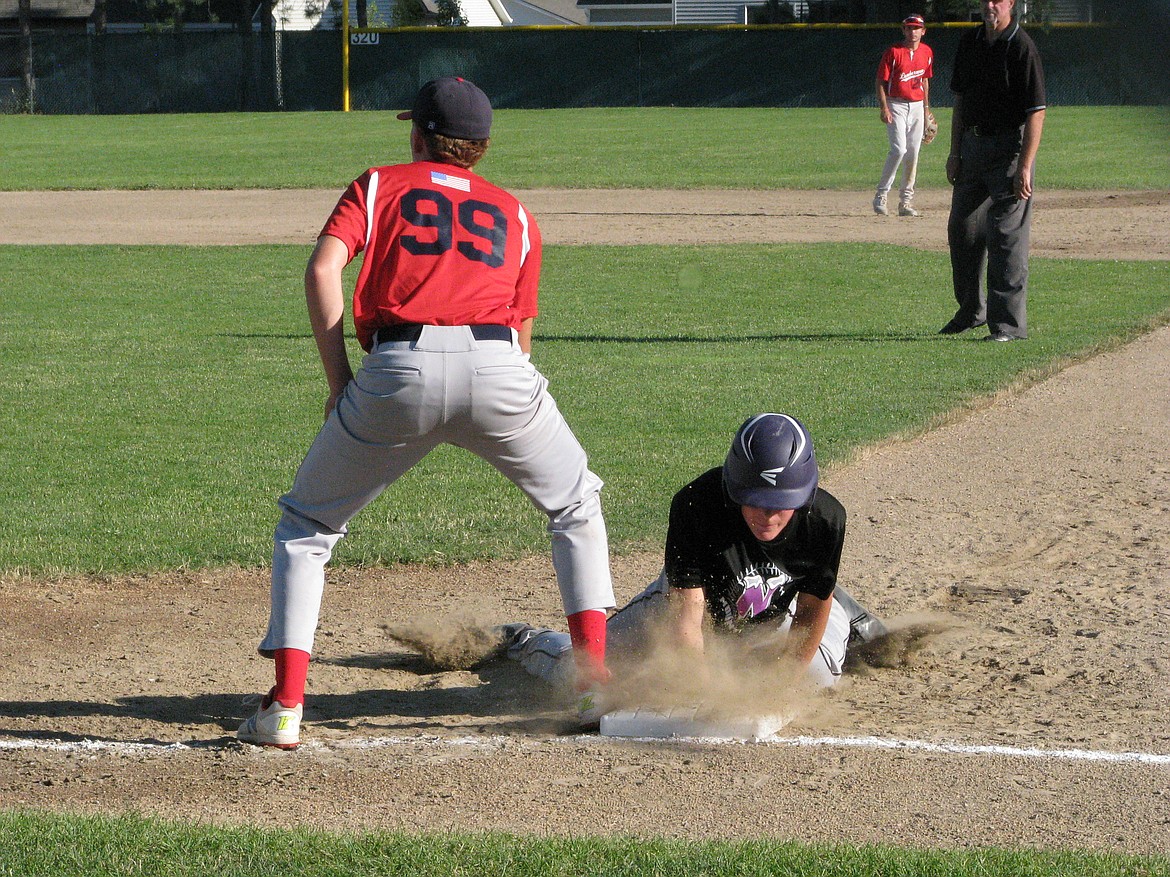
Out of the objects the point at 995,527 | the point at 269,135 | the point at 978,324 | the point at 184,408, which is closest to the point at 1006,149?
the point at 978,324

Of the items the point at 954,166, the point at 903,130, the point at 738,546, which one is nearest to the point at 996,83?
the point at 954,166

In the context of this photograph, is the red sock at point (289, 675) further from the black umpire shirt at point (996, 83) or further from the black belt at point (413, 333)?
the black umpire shirt at point (996, 83)

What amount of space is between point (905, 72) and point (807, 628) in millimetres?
14003

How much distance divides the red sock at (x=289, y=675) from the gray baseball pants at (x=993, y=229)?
22.6 ft

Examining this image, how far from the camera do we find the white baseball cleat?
3.70 metres

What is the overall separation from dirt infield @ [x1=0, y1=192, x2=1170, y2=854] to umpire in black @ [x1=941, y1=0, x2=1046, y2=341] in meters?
2.41

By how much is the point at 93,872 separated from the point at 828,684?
228 cm

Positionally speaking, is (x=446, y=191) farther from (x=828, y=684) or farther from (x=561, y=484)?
(x=828, y=684)

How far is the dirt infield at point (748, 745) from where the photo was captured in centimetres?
335

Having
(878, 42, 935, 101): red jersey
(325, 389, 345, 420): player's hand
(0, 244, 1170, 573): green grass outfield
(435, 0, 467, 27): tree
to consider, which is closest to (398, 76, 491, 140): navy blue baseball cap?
(325, 389, 345, 420): player's hand

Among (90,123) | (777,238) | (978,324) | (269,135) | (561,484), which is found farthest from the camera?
(90,123)

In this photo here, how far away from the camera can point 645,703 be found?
A: 4070mm

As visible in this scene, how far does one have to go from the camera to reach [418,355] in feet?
11.4

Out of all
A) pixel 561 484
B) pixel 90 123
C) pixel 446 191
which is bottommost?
pixel 90 123
